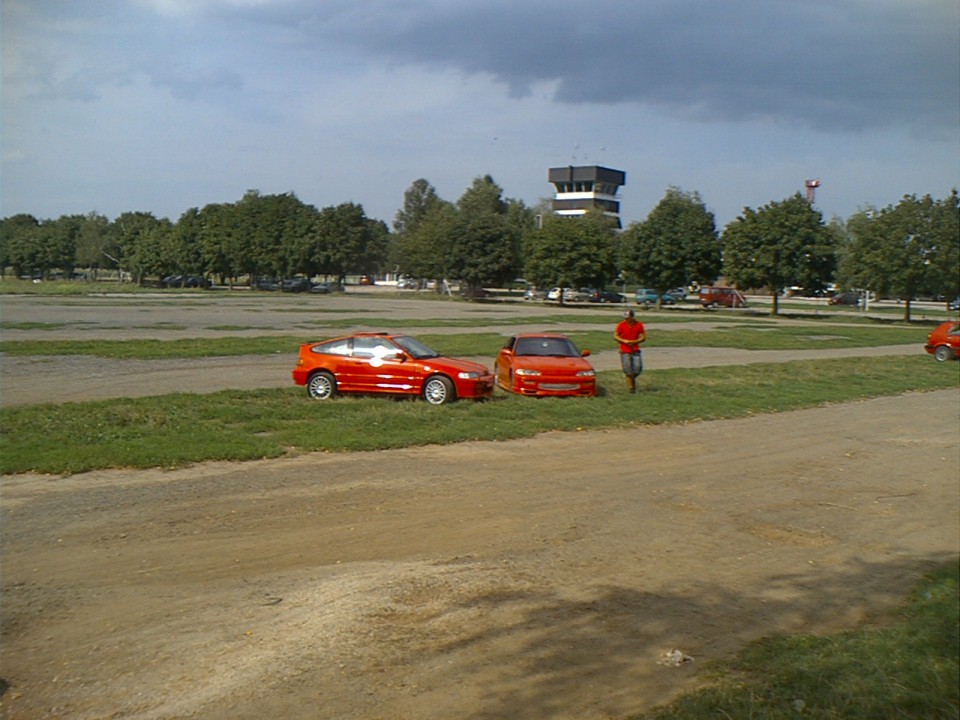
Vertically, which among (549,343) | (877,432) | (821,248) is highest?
(821,248)

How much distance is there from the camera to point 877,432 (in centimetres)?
1711

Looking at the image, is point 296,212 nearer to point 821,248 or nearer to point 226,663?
point 821,248

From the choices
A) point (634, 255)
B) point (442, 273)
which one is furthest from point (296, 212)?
point (634, 255)

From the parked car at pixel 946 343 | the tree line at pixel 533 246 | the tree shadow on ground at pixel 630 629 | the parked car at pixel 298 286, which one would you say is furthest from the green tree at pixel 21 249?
the tree shadow on ground at pixel 630 629

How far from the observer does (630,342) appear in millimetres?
20344

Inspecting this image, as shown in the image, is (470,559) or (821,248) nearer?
(470,559)

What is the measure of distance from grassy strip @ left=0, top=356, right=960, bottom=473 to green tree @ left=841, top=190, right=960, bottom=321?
137 ft

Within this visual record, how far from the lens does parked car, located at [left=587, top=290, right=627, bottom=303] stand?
98.6 m

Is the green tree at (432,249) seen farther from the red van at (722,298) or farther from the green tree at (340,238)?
the red van at (722,298)

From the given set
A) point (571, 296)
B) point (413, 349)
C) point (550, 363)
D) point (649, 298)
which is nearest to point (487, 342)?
point (550, 363)

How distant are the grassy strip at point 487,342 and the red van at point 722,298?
29.6 m

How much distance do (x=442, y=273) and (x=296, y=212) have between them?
23611 millimetres

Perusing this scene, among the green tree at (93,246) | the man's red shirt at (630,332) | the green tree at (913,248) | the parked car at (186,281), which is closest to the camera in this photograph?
the man's red shirt at (630,332)

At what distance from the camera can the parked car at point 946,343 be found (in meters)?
32.8
